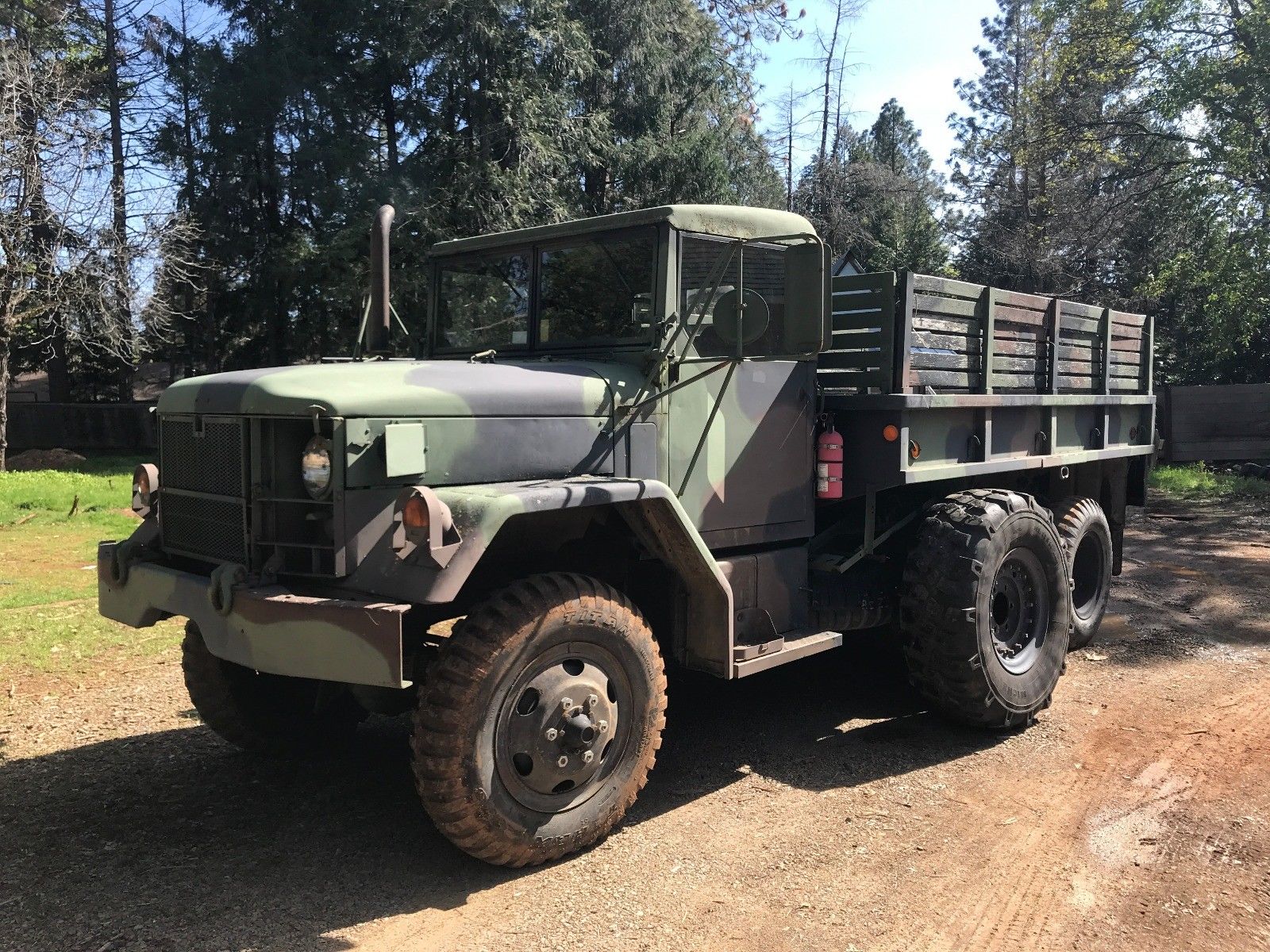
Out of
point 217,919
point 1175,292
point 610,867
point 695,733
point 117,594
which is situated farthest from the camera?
point 1175,292

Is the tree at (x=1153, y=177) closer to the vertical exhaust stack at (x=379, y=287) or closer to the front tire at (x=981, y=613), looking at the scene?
the front tire at (x=981, y=613)

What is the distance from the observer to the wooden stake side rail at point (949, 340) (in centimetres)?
491

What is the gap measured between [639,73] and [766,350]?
1693 centimetres

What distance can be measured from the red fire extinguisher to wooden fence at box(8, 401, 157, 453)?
20470mm

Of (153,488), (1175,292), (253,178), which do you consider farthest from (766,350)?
(1175,292)

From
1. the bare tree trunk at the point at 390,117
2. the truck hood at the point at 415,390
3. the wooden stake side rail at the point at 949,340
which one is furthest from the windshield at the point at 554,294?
the bare tree trunk at the point at 390,117

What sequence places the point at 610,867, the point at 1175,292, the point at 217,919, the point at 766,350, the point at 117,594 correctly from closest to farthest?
the point at 217,919 → the point at 610,867 → the point at 117,594 → the point at 766,350 → the point at 1175,292

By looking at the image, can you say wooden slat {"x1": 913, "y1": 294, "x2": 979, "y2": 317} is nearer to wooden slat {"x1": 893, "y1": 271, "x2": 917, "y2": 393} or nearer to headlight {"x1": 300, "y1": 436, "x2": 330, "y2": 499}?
wooden slat {"x1": 893, "y1": 271, "x2": 917, "y2": 393}

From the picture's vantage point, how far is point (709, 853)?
3699 mm

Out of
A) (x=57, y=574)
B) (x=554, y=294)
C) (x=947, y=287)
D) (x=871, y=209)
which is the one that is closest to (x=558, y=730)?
(x=554, y=294)

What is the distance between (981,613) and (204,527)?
340 cm

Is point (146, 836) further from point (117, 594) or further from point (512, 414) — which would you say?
point (512, 414)

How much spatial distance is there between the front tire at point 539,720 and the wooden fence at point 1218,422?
1661cm

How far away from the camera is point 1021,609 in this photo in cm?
536
